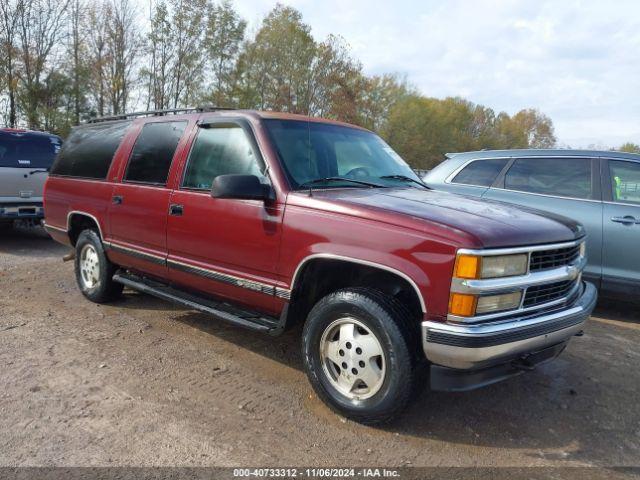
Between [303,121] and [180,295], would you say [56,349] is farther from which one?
[303,121]

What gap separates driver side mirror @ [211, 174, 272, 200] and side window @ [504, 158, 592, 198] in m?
Answer: 3.82

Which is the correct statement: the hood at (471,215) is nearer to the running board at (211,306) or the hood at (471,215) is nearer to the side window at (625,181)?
the running board at (211,306)

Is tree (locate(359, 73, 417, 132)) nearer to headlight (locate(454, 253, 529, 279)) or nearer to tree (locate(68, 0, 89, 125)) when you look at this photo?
tree (locate(68, 0, 89, 125))

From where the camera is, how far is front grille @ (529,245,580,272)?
115 inches

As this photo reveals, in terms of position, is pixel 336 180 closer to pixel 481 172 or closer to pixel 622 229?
pixel 481 172

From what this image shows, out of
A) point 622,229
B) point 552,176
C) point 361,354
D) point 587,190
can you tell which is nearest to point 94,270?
point 361,354

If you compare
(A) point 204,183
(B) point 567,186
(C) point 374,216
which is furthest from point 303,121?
(B) point 567,186

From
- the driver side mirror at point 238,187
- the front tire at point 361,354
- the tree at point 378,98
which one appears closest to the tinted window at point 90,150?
the driver side mirror at point 238,187

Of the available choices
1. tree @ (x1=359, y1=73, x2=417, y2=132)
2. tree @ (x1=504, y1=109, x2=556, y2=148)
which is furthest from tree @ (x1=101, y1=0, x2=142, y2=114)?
tree @ (x1=504, y1=109, x2=556, y2=148)

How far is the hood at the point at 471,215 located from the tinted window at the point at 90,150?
108 inches

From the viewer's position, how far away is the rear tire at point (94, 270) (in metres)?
5.14

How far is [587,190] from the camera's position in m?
5.55

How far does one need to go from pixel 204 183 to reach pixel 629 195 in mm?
4417

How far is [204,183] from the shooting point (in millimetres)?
3982
